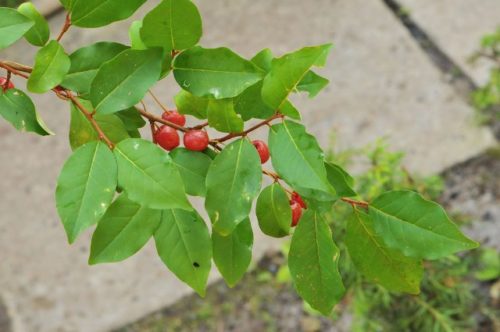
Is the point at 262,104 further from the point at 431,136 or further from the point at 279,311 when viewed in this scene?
the point at 431,136

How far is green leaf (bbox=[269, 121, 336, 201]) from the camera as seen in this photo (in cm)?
79

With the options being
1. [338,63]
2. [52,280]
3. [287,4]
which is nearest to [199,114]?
[52,280]

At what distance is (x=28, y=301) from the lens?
2.40 meters

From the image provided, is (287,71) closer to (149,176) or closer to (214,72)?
(214,72)

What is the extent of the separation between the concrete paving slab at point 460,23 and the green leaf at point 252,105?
1.93 m

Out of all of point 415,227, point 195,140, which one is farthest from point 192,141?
point 415,227

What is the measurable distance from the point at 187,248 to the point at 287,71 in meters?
0.29

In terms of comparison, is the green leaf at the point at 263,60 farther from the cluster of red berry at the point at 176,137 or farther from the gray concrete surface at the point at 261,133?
the gray concrete surface at the point at 261,133

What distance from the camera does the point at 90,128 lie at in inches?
39.8

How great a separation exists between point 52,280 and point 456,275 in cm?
→ 142

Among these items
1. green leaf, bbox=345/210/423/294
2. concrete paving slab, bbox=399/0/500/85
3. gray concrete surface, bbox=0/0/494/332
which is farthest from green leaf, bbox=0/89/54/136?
concrete paving slab, bbox=399/0/500/85

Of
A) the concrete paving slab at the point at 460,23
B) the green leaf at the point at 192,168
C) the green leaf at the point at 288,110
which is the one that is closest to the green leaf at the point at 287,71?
the green leaf at the point at 288,110

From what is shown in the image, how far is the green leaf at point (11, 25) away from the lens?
2.77 ft

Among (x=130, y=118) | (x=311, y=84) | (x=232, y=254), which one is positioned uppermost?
(x=311, y=84)
